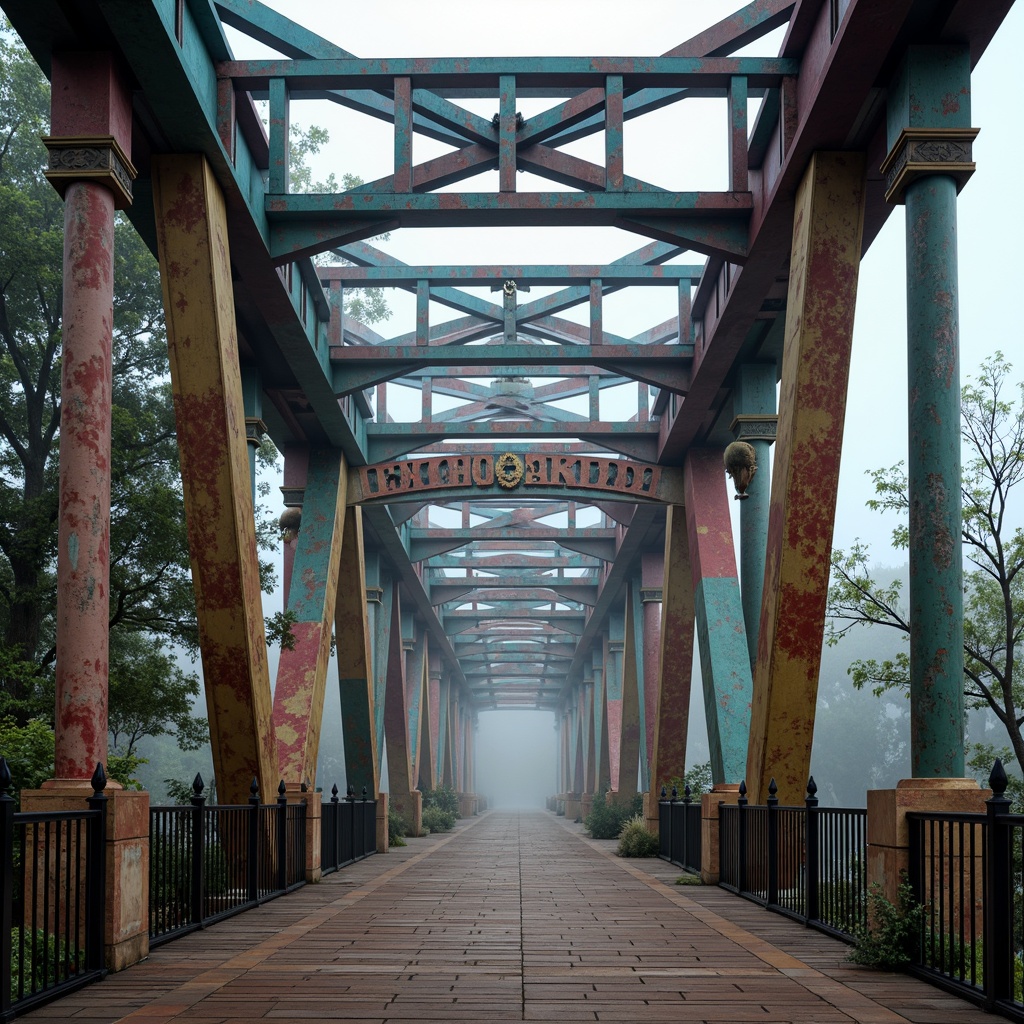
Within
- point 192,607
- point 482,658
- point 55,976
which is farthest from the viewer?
point 482,658

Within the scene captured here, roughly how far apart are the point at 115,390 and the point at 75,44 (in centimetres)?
1631

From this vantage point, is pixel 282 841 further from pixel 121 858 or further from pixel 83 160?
pixel 83 160

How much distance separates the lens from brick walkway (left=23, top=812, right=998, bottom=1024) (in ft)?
21.3

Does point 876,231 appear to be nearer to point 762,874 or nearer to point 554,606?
point 762,874

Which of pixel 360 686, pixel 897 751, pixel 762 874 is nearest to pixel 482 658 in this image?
pixel 360 686

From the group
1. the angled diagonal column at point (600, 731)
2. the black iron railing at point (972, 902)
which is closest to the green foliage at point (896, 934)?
the black iron railing at point (972, 902)

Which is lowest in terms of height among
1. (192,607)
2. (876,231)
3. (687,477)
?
(192,607)

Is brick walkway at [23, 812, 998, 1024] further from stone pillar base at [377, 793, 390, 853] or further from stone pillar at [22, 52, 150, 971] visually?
stone pillar base at [377, 793, 390, 853]

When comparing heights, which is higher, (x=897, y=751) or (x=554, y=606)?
(x=554, y=606)

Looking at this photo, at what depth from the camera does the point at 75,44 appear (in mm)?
9500

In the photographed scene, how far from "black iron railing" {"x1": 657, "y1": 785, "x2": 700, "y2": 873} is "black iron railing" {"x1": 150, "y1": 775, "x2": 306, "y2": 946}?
5.05m

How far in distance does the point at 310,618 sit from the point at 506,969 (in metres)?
11.5

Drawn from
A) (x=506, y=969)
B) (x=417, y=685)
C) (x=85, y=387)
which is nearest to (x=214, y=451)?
(x=85, y=387)

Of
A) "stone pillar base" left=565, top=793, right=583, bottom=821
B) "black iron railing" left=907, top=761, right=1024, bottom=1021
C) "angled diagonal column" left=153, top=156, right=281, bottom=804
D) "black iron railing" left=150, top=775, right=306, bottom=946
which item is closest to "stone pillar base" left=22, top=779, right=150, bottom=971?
"black iron railing" left=150, top=775, right=306, bottom=946
